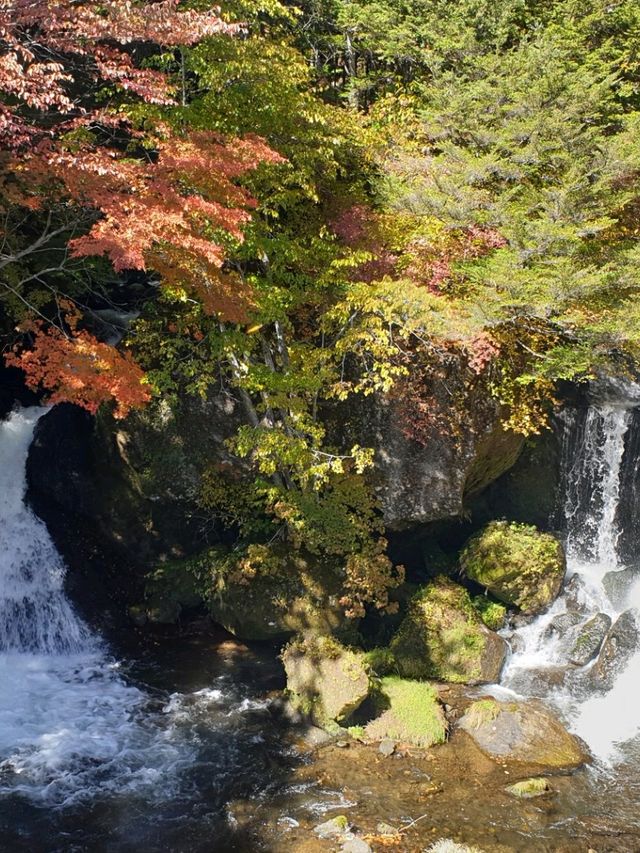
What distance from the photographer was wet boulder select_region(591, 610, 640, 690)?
11.5m

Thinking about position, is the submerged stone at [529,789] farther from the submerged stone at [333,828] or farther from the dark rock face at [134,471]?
the dark rock face at [134,471]

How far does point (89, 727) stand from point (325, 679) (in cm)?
392

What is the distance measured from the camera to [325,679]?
1059 centimetres

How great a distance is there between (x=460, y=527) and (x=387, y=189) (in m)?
7.67

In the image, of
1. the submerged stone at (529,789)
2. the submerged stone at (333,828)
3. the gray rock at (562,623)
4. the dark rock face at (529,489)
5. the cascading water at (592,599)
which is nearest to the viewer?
the submerged stone at (333,828)

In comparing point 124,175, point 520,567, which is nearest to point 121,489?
point 124,175

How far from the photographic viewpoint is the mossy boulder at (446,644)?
11.8 meters

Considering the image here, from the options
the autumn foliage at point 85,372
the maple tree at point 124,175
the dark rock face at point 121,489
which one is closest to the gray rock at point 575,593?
the dark rock face at point 121,489

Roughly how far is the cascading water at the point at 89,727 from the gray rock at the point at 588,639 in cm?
607

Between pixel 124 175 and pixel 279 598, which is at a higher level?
pixel 124 175

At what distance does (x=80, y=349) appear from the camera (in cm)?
1078

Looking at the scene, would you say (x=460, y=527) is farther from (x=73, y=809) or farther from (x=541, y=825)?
Result: (x=73, y=809)

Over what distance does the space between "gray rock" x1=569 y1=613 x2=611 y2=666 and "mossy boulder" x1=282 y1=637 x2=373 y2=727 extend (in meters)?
4.37

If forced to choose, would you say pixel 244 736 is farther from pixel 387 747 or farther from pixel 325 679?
pixel 387 747
